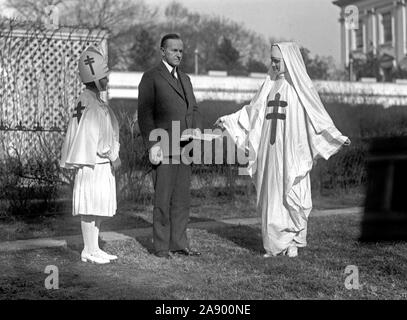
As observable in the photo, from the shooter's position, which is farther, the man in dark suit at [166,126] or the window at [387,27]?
the window at [387,27]

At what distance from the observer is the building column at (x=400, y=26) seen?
61.8 meters

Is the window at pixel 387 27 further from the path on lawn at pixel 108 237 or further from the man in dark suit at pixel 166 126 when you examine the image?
the man in dark suit at pixel 166 126

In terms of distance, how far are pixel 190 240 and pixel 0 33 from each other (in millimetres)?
4898

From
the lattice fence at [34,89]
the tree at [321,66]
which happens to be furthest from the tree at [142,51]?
the lattice fence at [34,89]

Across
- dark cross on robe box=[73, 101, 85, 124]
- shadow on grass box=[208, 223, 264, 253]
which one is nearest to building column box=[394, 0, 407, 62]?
shadow on grass box=[208, 223, 264, 253]

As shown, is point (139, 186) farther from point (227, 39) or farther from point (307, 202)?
point (227, 39)

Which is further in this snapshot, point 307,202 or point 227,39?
point 227,39

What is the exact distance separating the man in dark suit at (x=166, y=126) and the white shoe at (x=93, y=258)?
59cm

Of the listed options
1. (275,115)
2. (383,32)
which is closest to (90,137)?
(275,115)

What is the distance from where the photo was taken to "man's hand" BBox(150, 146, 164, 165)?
6652mm

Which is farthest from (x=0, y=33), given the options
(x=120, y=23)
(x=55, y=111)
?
(x=120, y=23)

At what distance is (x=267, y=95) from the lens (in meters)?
6.98

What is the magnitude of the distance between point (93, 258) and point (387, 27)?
63100mm

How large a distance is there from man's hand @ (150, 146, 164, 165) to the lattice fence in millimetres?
3961
